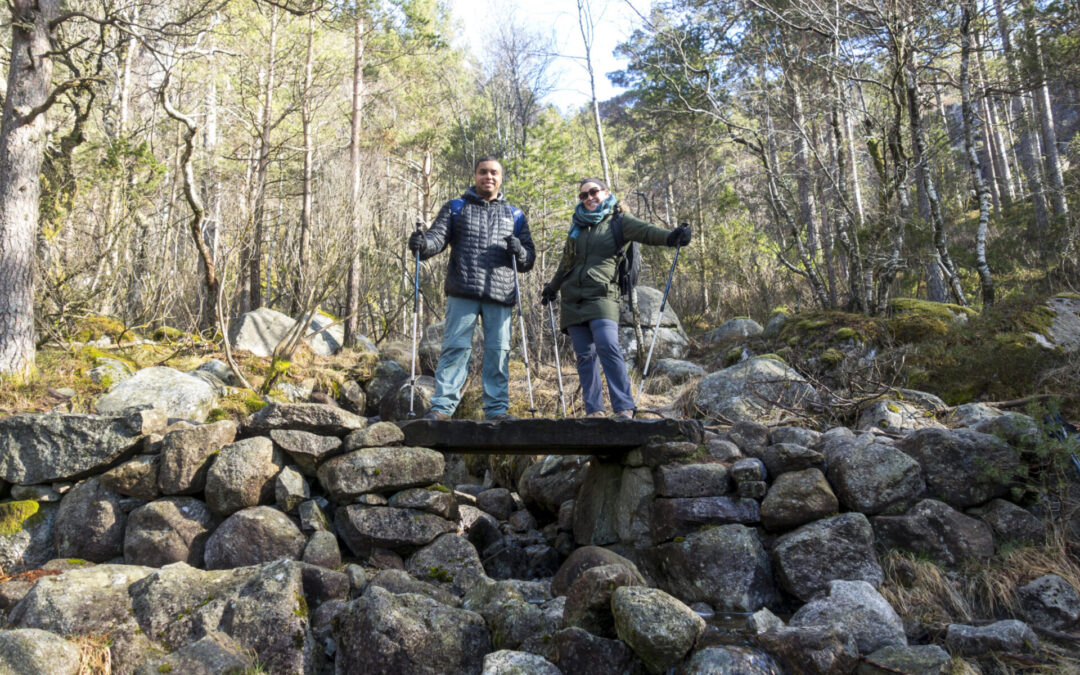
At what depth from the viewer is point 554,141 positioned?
13.4 meters

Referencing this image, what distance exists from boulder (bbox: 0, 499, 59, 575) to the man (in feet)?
8.79

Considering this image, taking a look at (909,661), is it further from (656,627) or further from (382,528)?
(382,528)

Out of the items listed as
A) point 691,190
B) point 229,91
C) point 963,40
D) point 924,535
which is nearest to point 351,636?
point 924,535

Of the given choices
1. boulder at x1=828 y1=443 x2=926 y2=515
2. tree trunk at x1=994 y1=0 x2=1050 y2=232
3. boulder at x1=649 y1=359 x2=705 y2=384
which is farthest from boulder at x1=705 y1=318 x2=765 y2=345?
boulder at x1=828 y1=443 x2=926 y2=515

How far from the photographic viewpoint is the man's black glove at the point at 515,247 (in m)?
5.44

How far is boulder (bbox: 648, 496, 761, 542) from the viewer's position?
4.34 meters

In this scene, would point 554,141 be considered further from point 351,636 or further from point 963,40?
point 351,636

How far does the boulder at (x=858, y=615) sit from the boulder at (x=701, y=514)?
77cm

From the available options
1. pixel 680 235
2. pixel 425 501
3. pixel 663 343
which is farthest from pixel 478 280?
pixel 663 343

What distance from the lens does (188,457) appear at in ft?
15.0

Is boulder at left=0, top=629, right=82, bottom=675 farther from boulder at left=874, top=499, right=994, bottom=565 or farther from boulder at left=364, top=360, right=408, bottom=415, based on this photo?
boulder at left=364, top=360, right=408, bottom=415

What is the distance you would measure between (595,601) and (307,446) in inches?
92.3

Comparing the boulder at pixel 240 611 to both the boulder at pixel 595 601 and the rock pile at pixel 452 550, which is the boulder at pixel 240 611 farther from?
the boulder at pixel 595 601

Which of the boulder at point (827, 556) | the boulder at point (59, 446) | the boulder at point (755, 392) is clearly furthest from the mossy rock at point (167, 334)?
the boulder at point (827, 556)
